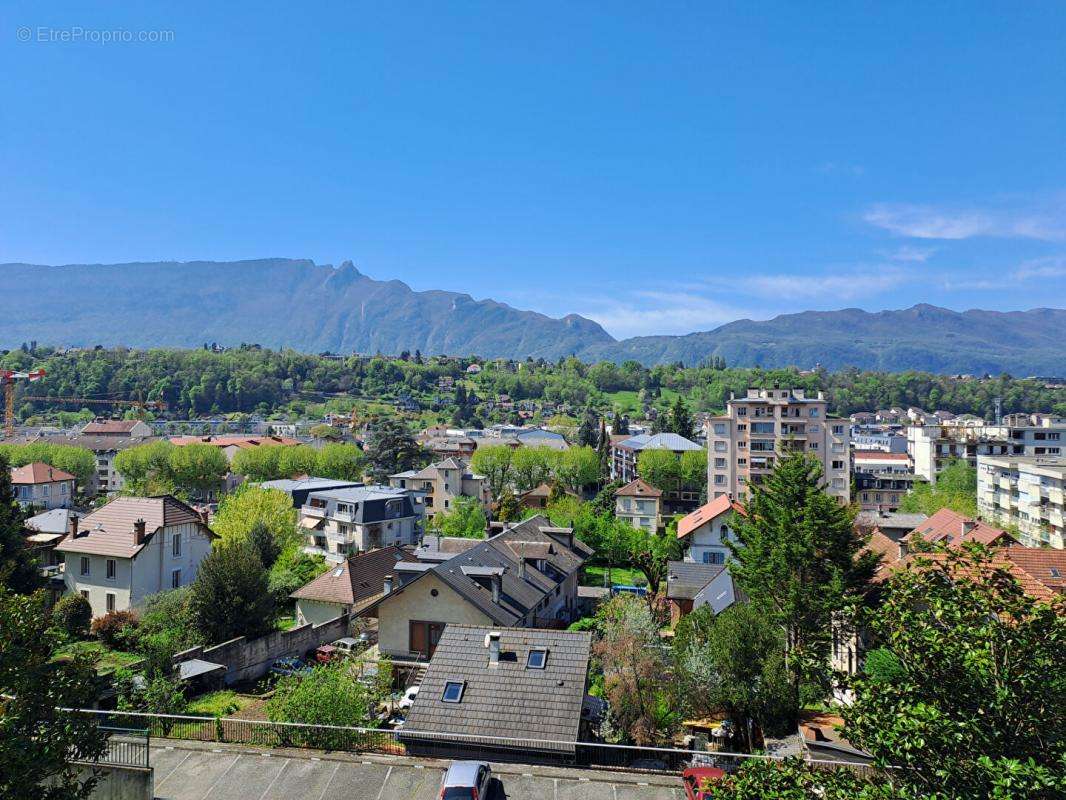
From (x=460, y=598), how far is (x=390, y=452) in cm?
6956

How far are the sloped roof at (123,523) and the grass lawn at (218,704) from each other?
15668 mm

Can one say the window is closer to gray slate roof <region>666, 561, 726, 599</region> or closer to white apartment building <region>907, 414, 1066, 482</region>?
gray slate roof <region>666, 561, 726, 599</region>

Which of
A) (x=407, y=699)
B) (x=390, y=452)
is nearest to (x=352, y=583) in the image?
(x=407, y=699)

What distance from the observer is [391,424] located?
101625mm

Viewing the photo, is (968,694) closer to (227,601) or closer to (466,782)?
(466,782)

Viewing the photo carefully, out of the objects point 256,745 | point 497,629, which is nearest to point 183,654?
point 256,745

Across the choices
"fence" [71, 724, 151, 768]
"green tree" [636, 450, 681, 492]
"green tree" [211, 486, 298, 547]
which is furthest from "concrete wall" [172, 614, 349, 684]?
"green tree" [636, 450, 681, 492]

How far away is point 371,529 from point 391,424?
45009 mm

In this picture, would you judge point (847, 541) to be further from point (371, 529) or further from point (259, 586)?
point (371, 529)

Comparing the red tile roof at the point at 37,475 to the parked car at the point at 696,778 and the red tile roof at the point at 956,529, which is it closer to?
the parked car at the point at 696,778

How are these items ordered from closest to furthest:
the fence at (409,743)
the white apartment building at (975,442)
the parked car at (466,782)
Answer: the parked car at (466,782) < the fence at (409,743) < the white apartment building at (975,442)

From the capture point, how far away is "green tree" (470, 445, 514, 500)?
294ft

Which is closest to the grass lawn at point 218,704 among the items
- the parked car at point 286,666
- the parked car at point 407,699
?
the parked car at point 286,666

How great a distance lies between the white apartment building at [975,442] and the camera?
92250 millimetres
